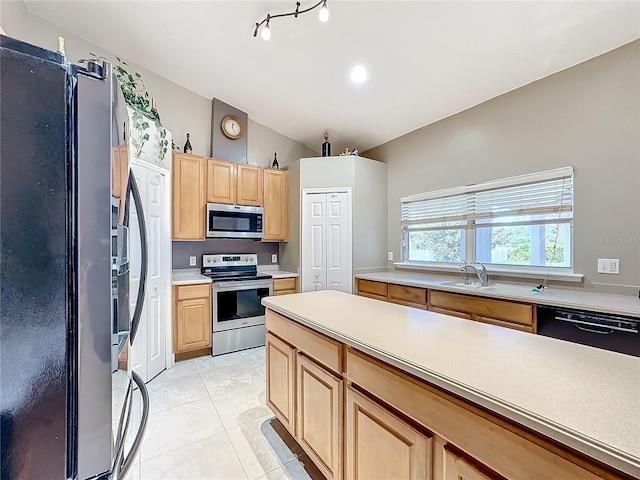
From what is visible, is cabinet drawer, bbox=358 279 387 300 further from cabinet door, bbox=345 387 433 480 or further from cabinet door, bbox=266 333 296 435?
cabinet door, bbox=345 387 433 480

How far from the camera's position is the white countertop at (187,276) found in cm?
318

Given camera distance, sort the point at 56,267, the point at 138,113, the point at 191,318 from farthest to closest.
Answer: the point at 191,318 < the point at 138,113 < the point at 56,267

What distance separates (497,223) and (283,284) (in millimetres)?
2567

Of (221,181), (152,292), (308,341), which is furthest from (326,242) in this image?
(308,341)

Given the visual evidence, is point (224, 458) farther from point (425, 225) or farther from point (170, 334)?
point (425, 225)

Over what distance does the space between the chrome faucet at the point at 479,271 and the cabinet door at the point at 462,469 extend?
7.41 ft

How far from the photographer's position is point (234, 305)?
345 cm

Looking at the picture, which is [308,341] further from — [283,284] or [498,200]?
[498,200]

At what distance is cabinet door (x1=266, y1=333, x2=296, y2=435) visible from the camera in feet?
5.52

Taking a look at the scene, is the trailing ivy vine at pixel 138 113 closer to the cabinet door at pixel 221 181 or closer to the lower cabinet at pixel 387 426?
the cabinet door at pixel 221 181

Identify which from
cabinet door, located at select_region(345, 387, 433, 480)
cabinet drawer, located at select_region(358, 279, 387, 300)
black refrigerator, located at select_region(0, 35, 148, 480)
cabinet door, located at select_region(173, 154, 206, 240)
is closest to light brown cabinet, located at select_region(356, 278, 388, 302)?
cabinet drawer, located at select_region(358, 279, 387, 300)

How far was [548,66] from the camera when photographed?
241 centimetres

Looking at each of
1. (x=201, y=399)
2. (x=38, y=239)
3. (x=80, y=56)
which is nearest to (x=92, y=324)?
(x=38, y=239)

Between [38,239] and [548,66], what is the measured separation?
11.1 ft
